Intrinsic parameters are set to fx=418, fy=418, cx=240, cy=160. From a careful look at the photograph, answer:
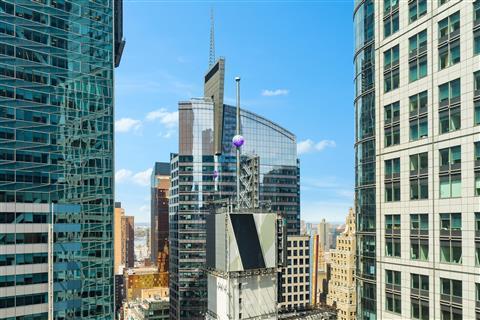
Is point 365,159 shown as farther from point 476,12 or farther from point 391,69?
point 476,12


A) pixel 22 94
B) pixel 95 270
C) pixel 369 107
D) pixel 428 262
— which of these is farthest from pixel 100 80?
pixel 428 262

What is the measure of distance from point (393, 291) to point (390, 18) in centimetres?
2876

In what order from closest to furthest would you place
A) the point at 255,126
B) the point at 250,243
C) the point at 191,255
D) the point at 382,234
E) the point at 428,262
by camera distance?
the point at 428,262, the point at 382,234, the point at 250,243, the point at 191,255, the point at 255,126

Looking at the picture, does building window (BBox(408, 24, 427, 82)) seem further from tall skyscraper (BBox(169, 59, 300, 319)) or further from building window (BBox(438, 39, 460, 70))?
tall skyscraper (BBox(169, 59, 300, 319))

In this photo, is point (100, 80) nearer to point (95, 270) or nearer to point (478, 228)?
point (95, 270)

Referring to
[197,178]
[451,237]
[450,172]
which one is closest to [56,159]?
[197,178]

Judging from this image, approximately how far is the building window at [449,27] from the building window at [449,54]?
2.19 ft

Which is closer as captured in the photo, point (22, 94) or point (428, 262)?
point (428, 262)

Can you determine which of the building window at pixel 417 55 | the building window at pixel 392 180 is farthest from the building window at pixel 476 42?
the building window at pixel 392 180

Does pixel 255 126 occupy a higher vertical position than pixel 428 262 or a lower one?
higher

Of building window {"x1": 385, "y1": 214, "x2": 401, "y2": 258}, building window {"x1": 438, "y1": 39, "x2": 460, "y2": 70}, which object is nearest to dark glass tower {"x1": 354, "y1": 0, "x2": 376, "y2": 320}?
building window {"x1": 385, "y1": 214, "x2": 401, "y2": 258}

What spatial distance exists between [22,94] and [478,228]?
63714mm

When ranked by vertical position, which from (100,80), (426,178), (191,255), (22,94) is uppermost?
(100,80)

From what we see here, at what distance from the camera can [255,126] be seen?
133 m
